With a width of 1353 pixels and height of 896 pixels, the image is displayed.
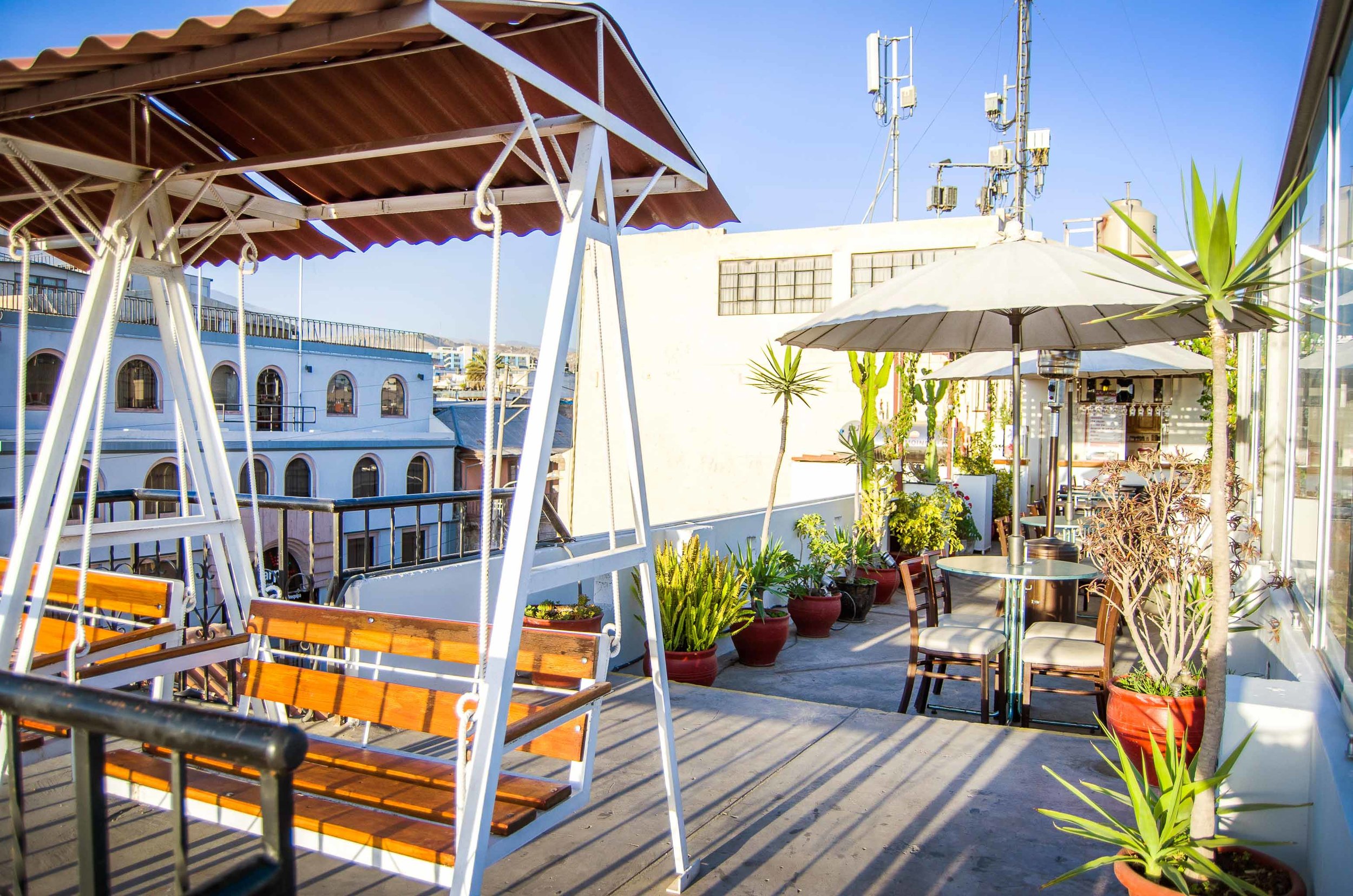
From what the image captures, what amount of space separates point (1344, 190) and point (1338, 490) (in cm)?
Result: 109

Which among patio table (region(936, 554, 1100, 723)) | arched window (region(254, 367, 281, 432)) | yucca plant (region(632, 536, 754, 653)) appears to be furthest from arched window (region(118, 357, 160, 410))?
patio table (region(936, 554, 1100, 723))

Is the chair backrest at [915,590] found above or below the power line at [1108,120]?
below

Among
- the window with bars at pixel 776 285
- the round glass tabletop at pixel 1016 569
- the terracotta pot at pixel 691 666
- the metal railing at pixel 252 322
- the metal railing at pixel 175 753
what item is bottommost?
the terracotta pot at pixel 691 666

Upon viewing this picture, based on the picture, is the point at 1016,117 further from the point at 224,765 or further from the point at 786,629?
the point at 224,765

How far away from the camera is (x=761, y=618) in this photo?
6531 millimetres

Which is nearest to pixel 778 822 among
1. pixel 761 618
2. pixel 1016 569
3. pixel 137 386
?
pixel 1016 569

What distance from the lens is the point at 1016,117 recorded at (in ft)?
52.1

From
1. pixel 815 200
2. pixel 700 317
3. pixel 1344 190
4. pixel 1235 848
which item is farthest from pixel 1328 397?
pixel 815 200

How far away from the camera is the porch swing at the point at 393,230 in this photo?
2.17 m

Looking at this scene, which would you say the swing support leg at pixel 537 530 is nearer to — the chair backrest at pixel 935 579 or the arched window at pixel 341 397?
the chair backrest at pixel 935 579

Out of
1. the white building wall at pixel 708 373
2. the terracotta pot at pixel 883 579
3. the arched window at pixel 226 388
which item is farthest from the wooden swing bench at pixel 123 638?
the arched window at pixel 226 388

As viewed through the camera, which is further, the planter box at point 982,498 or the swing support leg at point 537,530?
the planter box at point 982,498

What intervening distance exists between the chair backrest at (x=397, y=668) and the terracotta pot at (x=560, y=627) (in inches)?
3.2

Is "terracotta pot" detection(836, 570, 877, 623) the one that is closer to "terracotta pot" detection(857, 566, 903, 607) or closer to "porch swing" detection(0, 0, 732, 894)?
"terracotta pot" detection(857, 566, 903, 607)
